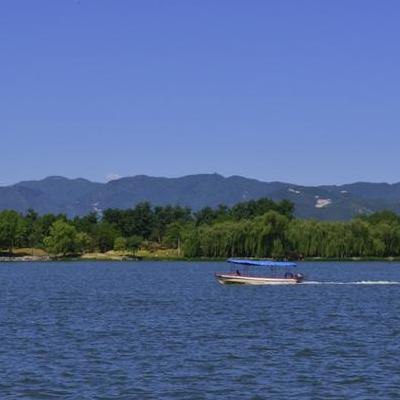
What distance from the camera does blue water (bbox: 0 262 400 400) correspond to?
35438 millimetres

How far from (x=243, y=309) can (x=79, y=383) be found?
36608 millimetres

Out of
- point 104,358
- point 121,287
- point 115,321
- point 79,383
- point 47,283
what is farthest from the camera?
point 47,283

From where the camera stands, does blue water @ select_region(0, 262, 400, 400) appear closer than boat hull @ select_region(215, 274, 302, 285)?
Yes

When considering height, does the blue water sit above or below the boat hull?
below

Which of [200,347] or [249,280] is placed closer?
[200,347]

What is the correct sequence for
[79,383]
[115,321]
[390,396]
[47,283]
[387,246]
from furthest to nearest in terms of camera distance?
1. [387,246]
2. [47,283]
3. [115,321]
4. [79,383]
5. [390,396]

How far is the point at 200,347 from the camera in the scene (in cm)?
4678

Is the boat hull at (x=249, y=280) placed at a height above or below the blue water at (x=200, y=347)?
above

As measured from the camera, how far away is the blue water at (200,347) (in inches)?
1395

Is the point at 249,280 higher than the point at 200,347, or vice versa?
the point at 249,280

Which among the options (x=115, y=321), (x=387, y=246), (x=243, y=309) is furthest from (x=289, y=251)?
(x=115, y=321)

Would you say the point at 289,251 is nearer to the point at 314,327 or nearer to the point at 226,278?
the point at 226,278

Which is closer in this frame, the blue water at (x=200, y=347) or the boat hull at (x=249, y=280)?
the blue water at (x=200, y=347)

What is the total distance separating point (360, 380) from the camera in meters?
36.9
